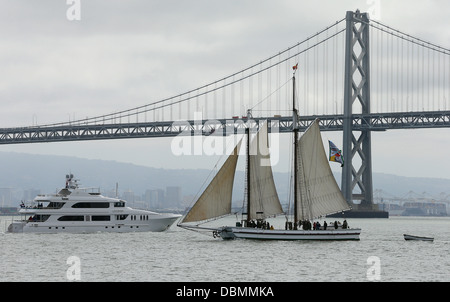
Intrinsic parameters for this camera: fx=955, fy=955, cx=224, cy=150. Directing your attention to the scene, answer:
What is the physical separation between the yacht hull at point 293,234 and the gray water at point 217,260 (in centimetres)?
46

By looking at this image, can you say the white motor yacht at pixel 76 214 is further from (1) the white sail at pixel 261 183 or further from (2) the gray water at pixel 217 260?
(1) the white sail at pixel 261 183

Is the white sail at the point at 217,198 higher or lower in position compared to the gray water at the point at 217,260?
higher

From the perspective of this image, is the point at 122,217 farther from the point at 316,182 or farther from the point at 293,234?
the point at 316,182

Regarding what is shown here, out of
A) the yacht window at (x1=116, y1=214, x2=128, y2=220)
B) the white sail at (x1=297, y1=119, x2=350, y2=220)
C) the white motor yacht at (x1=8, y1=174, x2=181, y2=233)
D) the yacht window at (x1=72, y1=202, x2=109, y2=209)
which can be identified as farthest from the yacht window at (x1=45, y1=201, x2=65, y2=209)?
the white sail at (x1=297, y1=119, x2=350, y2=220)

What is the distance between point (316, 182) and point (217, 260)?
13.4m

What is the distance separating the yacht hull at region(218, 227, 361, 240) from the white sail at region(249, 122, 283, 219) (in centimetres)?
131

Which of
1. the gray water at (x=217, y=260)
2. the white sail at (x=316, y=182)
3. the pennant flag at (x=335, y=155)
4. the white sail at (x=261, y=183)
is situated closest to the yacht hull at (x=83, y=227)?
the gray water at (x=217, y=260)

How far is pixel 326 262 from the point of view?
45.8 meters

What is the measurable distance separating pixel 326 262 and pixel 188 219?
12.1 meters

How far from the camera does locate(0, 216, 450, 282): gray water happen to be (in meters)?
39.9

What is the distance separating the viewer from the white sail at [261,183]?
5766cm

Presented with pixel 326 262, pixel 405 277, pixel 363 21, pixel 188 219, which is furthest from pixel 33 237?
pixel 363 21
